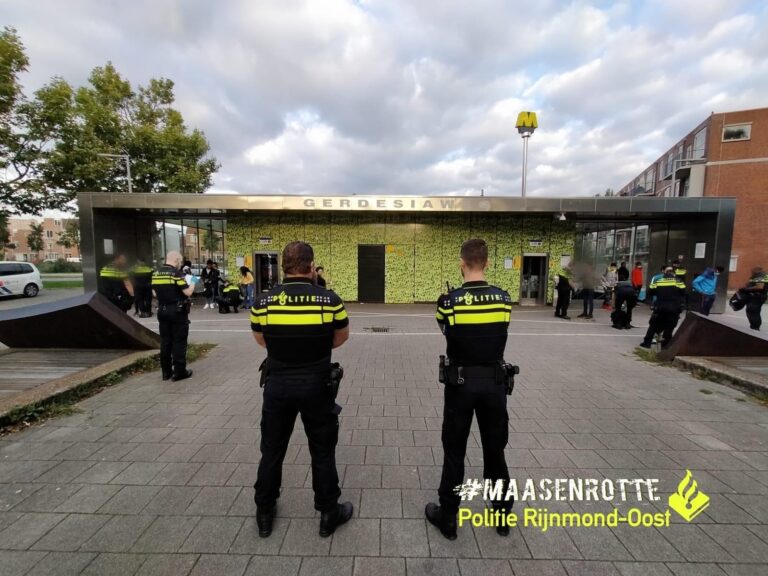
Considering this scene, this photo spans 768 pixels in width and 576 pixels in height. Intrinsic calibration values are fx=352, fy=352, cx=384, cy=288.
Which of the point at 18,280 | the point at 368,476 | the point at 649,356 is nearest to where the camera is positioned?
the point at 368,476

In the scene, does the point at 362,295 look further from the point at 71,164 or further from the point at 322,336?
the point at 71,164

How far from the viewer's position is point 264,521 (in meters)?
2.24

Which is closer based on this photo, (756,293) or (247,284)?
(756,293)

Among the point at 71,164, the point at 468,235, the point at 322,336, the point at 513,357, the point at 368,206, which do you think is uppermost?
the point at 71,164

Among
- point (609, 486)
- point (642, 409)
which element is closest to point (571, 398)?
point (642, 409)

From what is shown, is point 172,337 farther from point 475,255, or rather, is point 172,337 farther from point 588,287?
point 588,287

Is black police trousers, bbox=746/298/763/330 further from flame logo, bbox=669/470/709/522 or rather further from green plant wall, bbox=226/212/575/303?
flame logo, bbox=669/470/709/522

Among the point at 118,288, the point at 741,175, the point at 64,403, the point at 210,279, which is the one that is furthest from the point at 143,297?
the point at 741,175

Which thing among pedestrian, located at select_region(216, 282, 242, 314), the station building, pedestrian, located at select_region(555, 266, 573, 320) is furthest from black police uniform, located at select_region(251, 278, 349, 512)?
the station building

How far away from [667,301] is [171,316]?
8.64 m

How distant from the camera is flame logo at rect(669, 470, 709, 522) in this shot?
98.9 inches

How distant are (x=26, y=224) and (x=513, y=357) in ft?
372

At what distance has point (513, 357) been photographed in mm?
6695

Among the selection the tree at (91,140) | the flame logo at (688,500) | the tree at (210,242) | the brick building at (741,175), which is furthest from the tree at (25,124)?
the brick building at (741,175)
